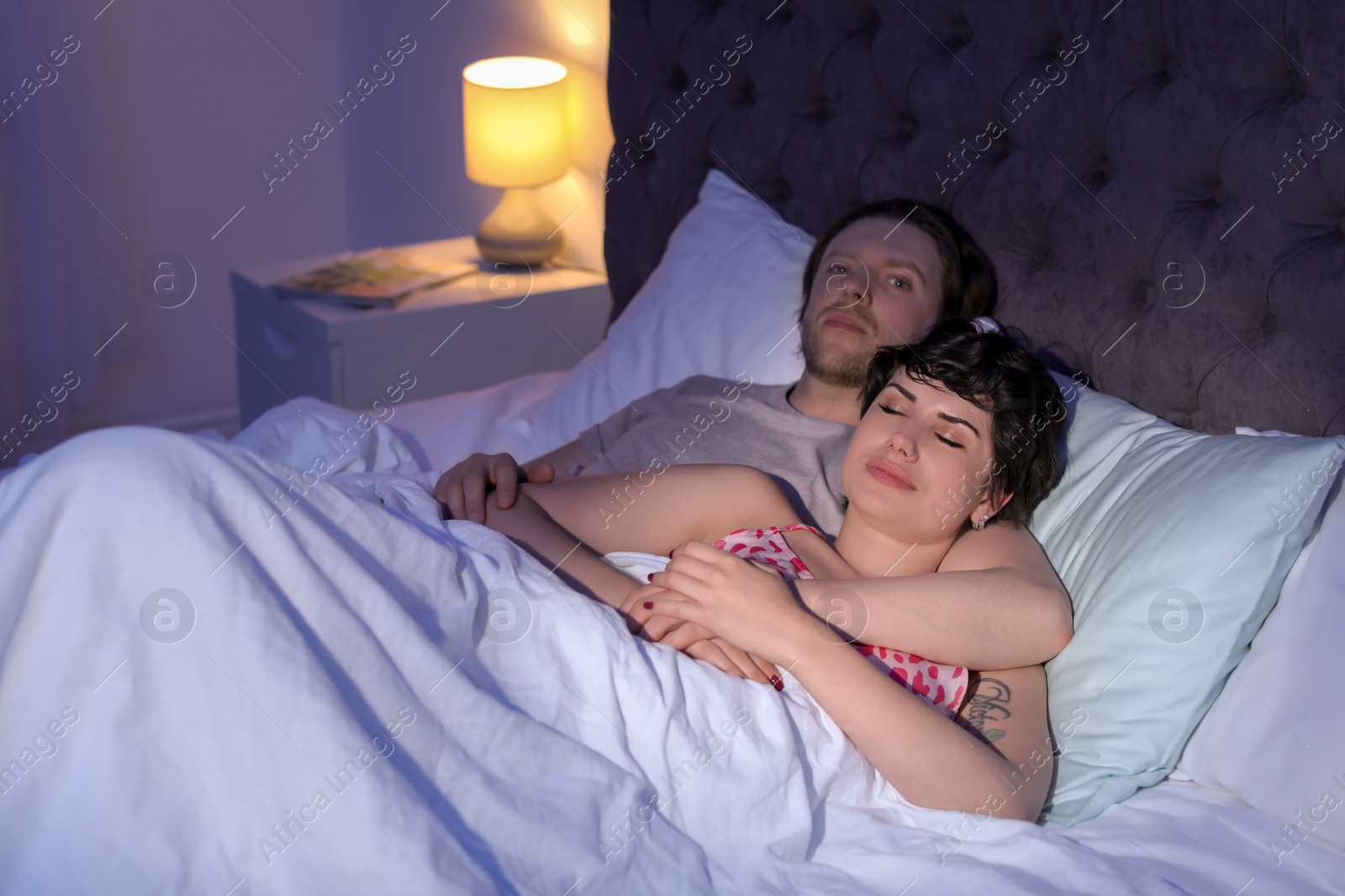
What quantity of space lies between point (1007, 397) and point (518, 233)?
151cm

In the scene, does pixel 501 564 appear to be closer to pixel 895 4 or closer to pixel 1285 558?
pixel 1285 558

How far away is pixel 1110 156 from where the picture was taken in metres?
1.42

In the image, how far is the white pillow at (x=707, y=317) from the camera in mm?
1769

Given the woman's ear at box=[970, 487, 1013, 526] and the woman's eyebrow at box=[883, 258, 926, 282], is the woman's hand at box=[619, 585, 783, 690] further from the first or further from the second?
the woman's eyebrow at box=[883, 258, 926, 282]

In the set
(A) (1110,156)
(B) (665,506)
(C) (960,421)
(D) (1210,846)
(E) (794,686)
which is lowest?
(D) (1210,846)

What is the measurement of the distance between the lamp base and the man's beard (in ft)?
3.52

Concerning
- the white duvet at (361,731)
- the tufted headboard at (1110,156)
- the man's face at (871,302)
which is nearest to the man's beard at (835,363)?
the man's face at (871,302)

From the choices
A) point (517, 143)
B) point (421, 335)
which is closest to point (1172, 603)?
point (421, 335)

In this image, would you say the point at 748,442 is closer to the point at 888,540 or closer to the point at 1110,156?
the point at 888,540

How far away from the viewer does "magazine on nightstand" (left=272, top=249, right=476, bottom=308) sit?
2.25 m

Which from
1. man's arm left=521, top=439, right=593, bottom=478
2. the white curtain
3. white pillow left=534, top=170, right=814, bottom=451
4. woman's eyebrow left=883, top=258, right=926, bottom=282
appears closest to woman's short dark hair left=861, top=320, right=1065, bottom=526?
woman's eyebrow left=883, top=258, right=926, bottom=282

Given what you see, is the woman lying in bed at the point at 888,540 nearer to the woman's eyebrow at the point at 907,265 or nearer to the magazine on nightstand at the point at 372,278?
A: the woman's eyebrow at the point at 907,265

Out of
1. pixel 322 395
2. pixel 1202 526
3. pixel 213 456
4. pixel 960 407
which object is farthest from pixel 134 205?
pixel 1202 526

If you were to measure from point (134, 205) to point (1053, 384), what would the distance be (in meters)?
2.55
